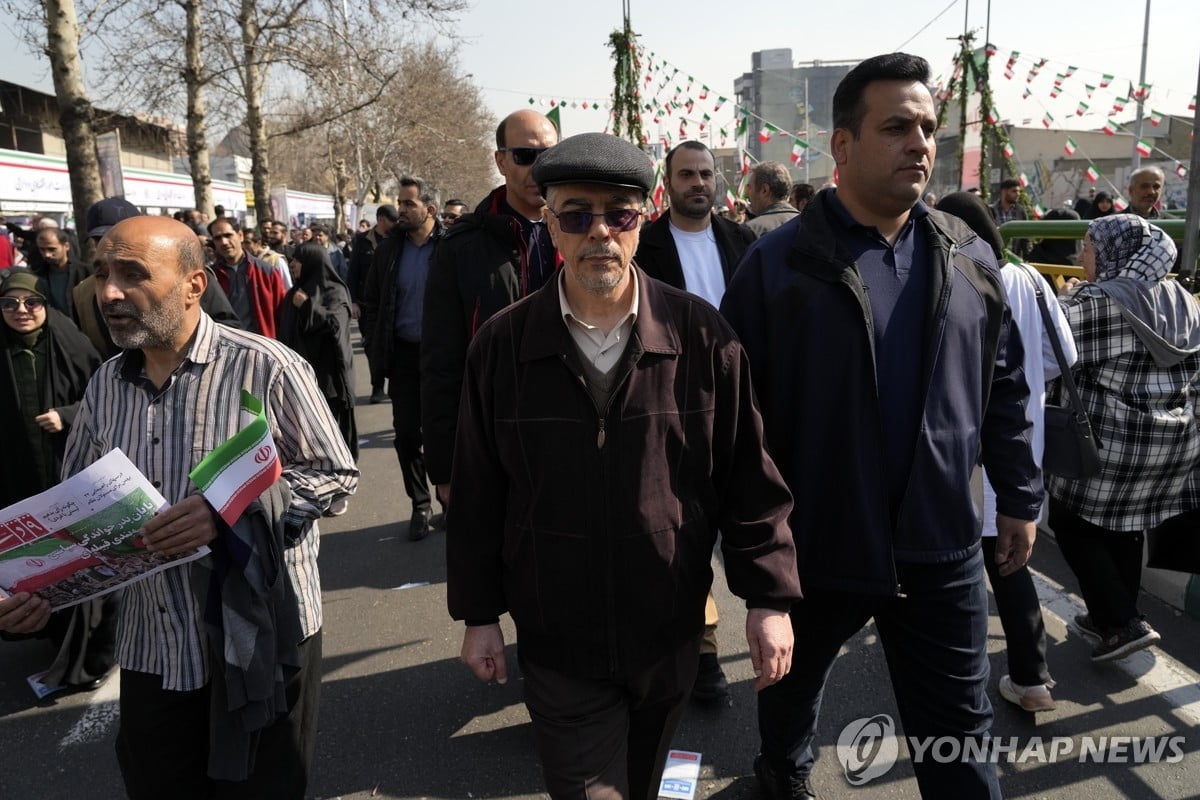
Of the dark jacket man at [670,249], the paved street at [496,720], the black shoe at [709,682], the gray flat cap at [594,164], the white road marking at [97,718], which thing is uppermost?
the gray flat cap at [594,164]

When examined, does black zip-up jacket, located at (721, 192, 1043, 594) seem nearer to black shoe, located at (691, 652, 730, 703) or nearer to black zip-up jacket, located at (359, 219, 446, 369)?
black shoe, located at (691, 652, 730, 703)

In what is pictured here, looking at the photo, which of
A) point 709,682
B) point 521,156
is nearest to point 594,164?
point 521,156

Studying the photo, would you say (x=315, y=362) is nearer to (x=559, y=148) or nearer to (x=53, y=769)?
(x=53, y=769)

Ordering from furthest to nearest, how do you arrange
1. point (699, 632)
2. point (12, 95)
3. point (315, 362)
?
point (12, 95)
point (315, 362)
point (699, 632)

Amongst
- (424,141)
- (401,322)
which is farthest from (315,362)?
(424,141)

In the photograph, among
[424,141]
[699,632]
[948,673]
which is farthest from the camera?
[424,141]

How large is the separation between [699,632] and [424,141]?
148 feet

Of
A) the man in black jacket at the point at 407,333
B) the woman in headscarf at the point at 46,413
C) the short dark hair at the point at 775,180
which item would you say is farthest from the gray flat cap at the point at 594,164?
the short dark hair at the point at 775,180

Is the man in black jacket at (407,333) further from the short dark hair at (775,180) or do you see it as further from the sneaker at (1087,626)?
the sneaker at (1087,626)

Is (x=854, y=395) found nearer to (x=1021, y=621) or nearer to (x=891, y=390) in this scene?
(x=891, y=390)

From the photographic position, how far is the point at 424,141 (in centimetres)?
4381

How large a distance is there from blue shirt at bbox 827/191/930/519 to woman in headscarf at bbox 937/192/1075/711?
92 cm

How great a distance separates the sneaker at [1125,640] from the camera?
331 centimetres

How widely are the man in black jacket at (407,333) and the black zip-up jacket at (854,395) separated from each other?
3444mm
